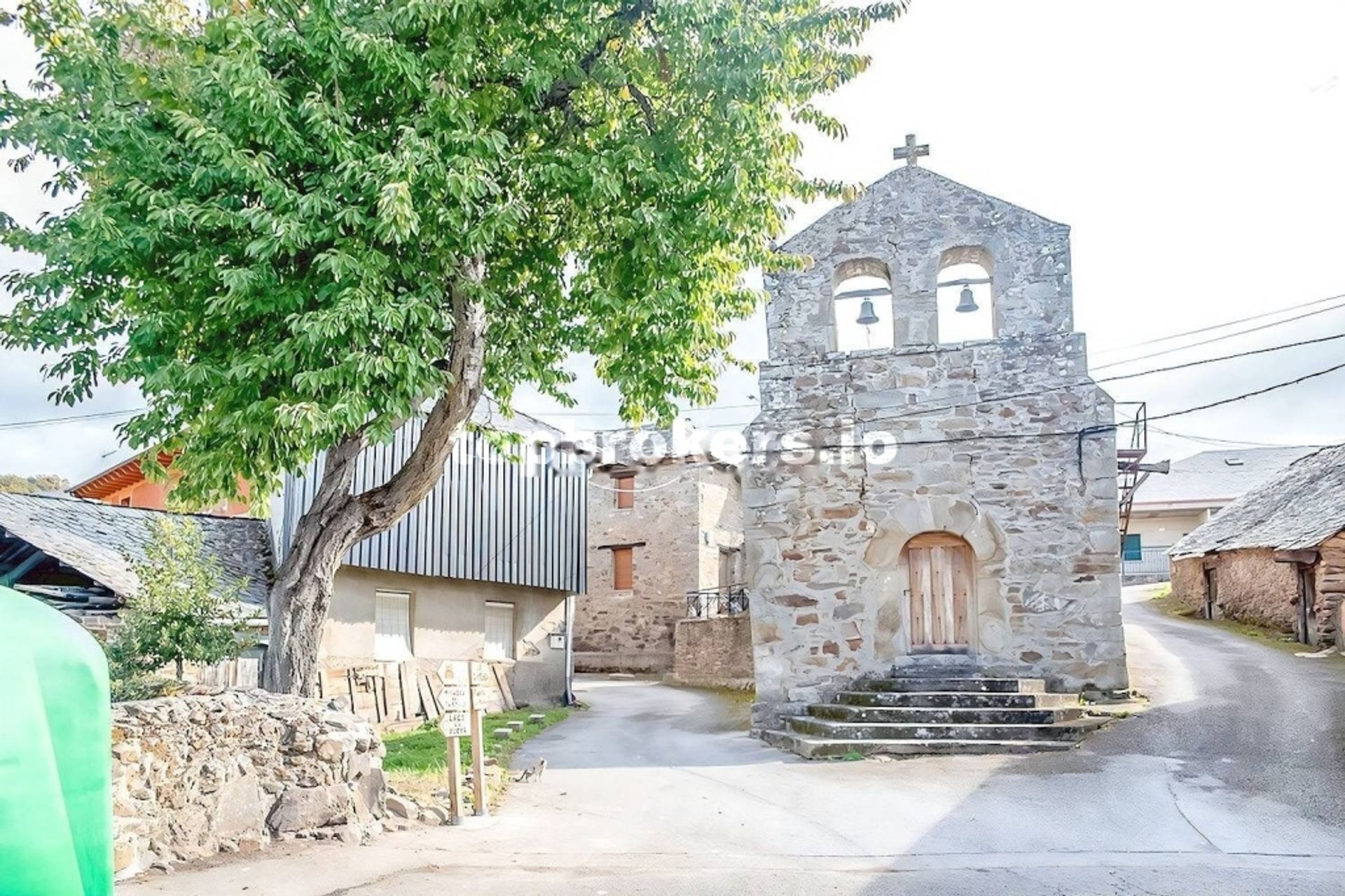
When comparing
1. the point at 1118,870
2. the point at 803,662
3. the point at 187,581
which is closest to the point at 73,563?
the point at 187,581

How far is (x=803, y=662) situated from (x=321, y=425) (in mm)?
8024

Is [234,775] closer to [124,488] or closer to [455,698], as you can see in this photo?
[455,698]

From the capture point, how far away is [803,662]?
43.2 ft

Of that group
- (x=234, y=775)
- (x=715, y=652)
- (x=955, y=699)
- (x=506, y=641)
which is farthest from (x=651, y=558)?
(x=234, y=775)

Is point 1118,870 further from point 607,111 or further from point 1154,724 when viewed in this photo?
point 607,111

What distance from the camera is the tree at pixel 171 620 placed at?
889 cm

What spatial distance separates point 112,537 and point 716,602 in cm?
1637

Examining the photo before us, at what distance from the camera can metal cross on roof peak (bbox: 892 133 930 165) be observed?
13836mm

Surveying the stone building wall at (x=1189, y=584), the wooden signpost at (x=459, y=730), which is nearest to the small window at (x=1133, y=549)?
the stone building wall at (x=1189, y=584)

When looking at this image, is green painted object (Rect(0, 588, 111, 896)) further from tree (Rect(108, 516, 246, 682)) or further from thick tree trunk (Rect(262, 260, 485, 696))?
tree (Rect(108, 516, 246, 682))

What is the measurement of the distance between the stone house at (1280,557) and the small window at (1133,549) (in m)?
9.18

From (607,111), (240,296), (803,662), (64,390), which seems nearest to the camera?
(240,296)

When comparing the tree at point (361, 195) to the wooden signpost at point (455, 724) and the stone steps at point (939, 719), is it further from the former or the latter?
the stone steps at point (939, 719)

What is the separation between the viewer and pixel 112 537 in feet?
47.1
